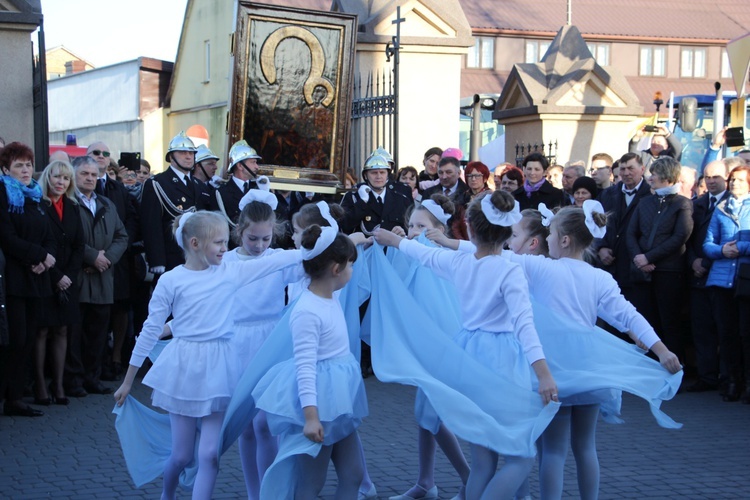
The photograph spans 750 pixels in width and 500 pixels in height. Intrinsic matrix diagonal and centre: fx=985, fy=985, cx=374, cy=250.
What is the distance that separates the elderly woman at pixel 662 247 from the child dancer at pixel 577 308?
4.07m

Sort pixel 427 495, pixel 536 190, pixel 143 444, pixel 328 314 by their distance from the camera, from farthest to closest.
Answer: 1. pixel 536 190
2. pixel 427 495
3. pixel 143 444
4. pixel 328 314

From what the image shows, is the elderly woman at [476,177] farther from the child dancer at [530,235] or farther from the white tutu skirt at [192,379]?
the white tutu skirt at [192,379]

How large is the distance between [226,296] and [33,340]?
3888mm

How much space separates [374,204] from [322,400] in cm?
546

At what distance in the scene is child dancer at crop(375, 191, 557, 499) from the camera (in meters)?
4.77

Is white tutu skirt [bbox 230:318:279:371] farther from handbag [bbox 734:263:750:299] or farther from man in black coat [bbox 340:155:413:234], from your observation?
handbag [bbox 734:263:750:299]

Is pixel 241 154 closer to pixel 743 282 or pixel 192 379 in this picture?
pixel 192 379

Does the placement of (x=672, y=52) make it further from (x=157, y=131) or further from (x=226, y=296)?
(x=226, y=296)

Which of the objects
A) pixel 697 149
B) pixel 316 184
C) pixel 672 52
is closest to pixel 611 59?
pixel 672 52

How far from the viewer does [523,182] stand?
10742 millimetres

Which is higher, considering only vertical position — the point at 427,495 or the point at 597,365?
the point at 597,365

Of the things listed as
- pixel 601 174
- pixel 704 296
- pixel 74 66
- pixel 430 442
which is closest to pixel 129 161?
pixel 601 174

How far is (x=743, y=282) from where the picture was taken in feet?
29.4

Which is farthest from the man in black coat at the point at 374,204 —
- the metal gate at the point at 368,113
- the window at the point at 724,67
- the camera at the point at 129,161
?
the window at the point at 724,67
